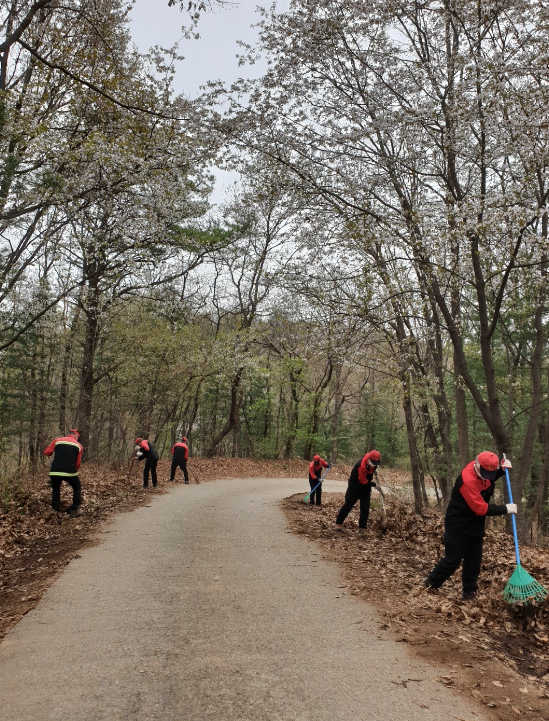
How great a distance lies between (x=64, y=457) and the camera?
10562 mm

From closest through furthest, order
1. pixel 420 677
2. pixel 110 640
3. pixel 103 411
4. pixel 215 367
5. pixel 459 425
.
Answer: pixel 420 677
pixel 110 640
pixel 459 425
pixel 103 411
pixel 215 367

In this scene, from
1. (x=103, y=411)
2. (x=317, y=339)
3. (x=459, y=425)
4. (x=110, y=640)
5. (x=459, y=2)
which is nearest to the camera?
(x=110, y=640)

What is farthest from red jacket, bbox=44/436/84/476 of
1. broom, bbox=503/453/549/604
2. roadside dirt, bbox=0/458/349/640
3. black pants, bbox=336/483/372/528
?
broom, bbox=503/453/549/604

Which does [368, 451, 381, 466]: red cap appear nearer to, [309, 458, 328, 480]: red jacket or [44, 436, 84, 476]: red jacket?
[309, 458, 328, 480]: red jacket

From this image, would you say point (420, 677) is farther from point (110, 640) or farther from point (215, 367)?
point (215, 367)

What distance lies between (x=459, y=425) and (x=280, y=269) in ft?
19.8

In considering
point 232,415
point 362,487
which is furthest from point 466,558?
point 232,415

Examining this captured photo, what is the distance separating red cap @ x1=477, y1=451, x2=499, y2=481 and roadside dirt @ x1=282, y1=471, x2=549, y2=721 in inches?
56.3

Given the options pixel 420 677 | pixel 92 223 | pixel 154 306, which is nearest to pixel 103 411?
pixel 154 306

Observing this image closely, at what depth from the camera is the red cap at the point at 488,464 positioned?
20.7 feet

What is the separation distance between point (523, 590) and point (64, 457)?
8.42 m

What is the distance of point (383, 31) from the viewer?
9859mm

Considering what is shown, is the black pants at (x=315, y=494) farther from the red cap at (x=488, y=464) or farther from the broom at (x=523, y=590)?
the broom at (x=523, y=590)

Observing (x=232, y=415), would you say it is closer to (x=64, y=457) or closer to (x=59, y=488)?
(x=59, y=488)
